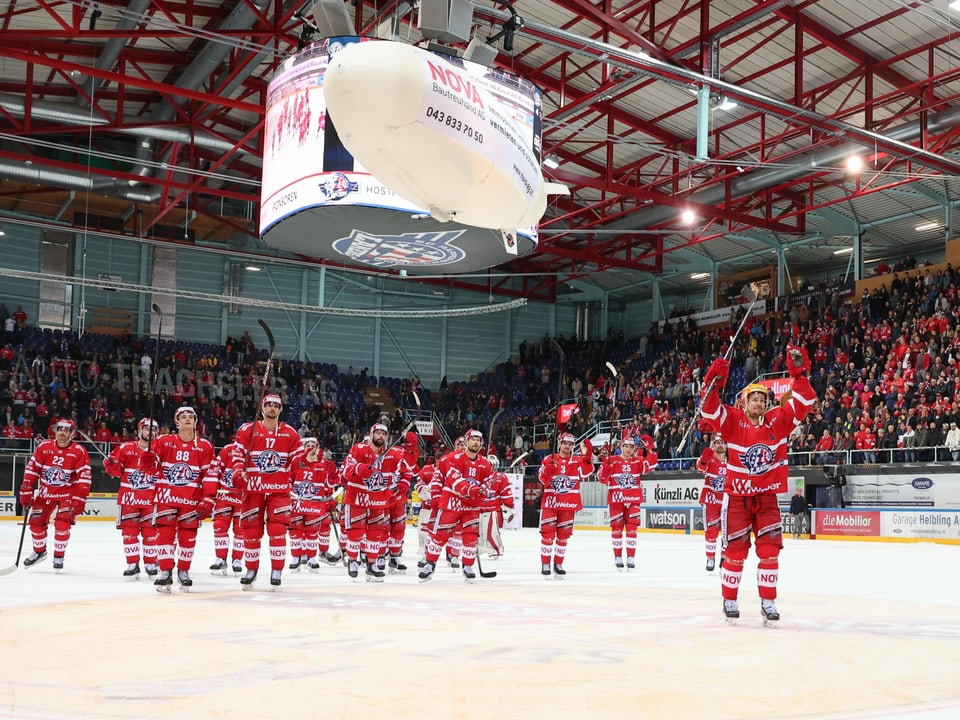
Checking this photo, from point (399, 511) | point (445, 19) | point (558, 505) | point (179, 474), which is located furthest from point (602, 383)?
point (445, 19)

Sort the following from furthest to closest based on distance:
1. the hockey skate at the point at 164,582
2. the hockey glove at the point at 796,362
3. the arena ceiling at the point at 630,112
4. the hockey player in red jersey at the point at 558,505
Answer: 1. the arena ceiling at the point at 630,112
2. the hockey player in red jersey at the point at 558,505
3. the hockey skate at the point at 164,582
4. the hockey glove at the point at 796,362

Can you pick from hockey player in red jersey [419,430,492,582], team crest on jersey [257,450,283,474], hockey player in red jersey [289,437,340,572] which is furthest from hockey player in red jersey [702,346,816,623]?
hockey player in red jersey [289,437,340,572]

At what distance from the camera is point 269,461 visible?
10.3 m

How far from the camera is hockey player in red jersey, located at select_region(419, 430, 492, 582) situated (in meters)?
12.2

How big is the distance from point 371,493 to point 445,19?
18.9 feet

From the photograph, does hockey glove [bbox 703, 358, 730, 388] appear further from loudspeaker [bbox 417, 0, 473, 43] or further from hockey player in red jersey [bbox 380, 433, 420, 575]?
hockey player in red jersey [bbox 380, 433, 420, 575]

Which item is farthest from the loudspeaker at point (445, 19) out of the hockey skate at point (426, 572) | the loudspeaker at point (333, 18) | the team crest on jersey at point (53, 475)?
the team crest on jersey at point (53, 475)

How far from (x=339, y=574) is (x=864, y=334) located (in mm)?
24039

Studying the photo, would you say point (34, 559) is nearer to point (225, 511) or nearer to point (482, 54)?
point (225, 511)

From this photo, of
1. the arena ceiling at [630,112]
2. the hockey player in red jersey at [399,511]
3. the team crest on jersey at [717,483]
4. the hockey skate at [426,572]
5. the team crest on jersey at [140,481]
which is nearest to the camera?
the team crest on jersey at [140,481]

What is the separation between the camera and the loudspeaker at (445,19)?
8.98 m

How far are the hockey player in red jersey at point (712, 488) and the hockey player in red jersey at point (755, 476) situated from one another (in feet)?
21.1

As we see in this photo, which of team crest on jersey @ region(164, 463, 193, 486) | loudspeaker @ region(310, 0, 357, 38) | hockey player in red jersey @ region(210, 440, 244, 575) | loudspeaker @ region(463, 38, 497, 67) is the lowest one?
hockey player in red jersey @ region(210, 440, 244, 575)

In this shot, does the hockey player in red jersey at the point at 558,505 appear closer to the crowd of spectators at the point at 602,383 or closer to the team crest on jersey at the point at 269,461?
the team crest on jersey at the point at 269,461
